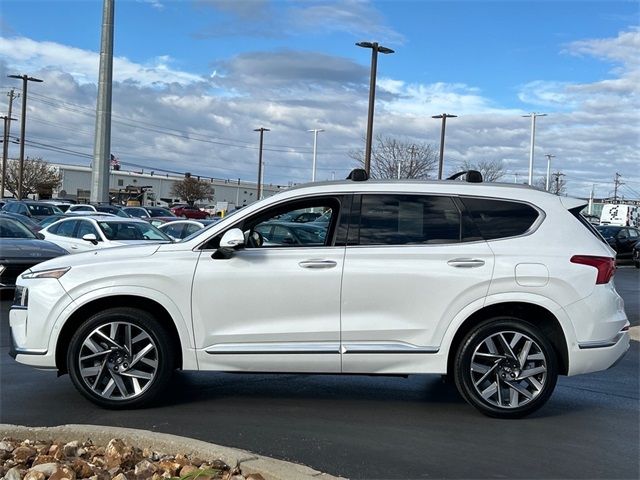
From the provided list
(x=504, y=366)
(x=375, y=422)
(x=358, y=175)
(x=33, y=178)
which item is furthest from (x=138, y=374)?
(x=33, y=178)

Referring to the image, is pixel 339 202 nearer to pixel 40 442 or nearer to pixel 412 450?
pixel 412 450

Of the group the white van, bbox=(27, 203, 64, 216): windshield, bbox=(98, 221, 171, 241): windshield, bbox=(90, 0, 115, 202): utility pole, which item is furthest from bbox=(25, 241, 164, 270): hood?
the white van

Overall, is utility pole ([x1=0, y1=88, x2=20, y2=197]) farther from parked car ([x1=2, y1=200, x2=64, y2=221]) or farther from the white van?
the white van

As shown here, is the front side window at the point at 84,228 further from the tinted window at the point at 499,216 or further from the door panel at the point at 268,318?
the tinted window at the point at 499,216

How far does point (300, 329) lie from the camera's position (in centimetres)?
564

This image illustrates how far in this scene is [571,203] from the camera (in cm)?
604

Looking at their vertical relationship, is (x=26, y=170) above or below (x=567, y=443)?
above

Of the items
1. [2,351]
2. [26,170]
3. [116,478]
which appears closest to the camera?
[116,478]

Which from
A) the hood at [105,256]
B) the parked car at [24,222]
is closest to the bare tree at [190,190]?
the parked car at [24,222]

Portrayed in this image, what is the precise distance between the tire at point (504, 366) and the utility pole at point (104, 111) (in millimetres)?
27714

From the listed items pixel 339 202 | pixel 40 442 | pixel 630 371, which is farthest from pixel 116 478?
pixel 630 371

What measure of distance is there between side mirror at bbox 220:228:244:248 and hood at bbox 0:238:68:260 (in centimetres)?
740

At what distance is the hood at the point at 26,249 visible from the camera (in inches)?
460

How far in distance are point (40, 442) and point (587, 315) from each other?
4182mm
